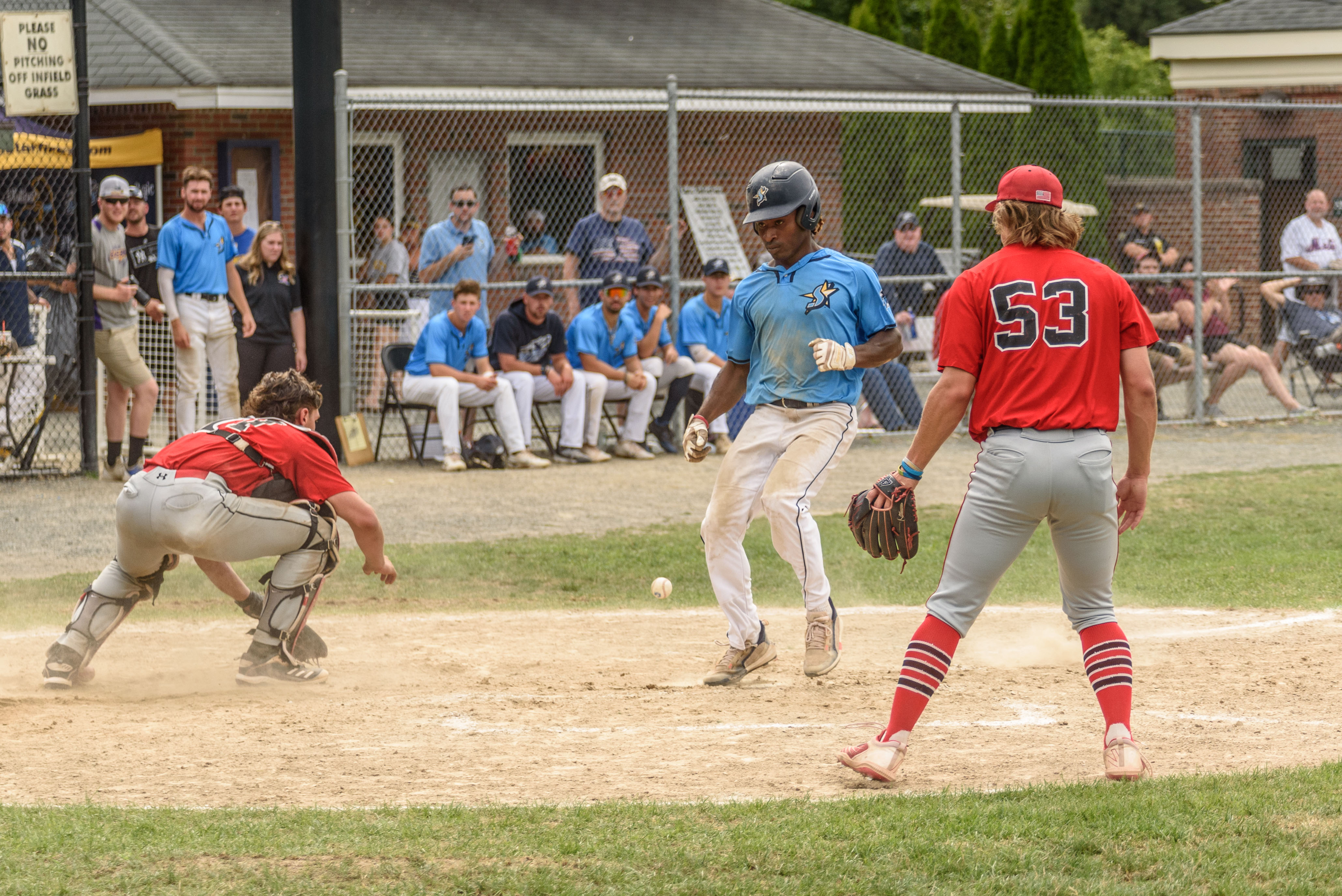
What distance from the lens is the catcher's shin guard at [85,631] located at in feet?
20.9

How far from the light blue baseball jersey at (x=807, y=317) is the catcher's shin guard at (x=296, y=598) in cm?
179

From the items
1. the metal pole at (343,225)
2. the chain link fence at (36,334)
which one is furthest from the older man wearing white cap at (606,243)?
the chain link fence at (36,334)

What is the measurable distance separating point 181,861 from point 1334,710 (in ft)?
13.4

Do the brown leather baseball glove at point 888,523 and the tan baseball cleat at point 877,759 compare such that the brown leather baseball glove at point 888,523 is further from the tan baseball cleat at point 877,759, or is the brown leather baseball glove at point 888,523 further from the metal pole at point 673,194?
the metal pole at point 673,194

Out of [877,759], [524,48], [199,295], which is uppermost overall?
[524,48]

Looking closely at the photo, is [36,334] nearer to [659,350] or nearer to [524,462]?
[524,462]

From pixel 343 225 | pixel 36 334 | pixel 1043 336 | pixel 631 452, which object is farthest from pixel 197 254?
pixel 1043 336

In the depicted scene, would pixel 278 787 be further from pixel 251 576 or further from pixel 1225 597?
pixel 1225 597

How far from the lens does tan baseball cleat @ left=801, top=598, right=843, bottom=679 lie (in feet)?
21.1

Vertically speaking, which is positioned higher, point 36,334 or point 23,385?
point 36,334

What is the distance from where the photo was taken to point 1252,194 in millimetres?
21500

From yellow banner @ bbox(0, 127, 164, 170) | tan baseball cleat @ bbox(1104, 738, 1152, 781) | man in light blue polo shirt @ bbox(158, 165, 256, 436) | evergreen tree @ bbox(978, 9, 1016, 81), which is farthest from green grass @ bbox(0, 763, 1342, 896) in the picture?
evergreen tree @ bbox(978, 9, 1016, 81)

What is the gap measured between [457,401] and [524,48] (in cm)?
707

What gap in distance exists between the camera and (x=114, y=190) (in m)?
11.7
